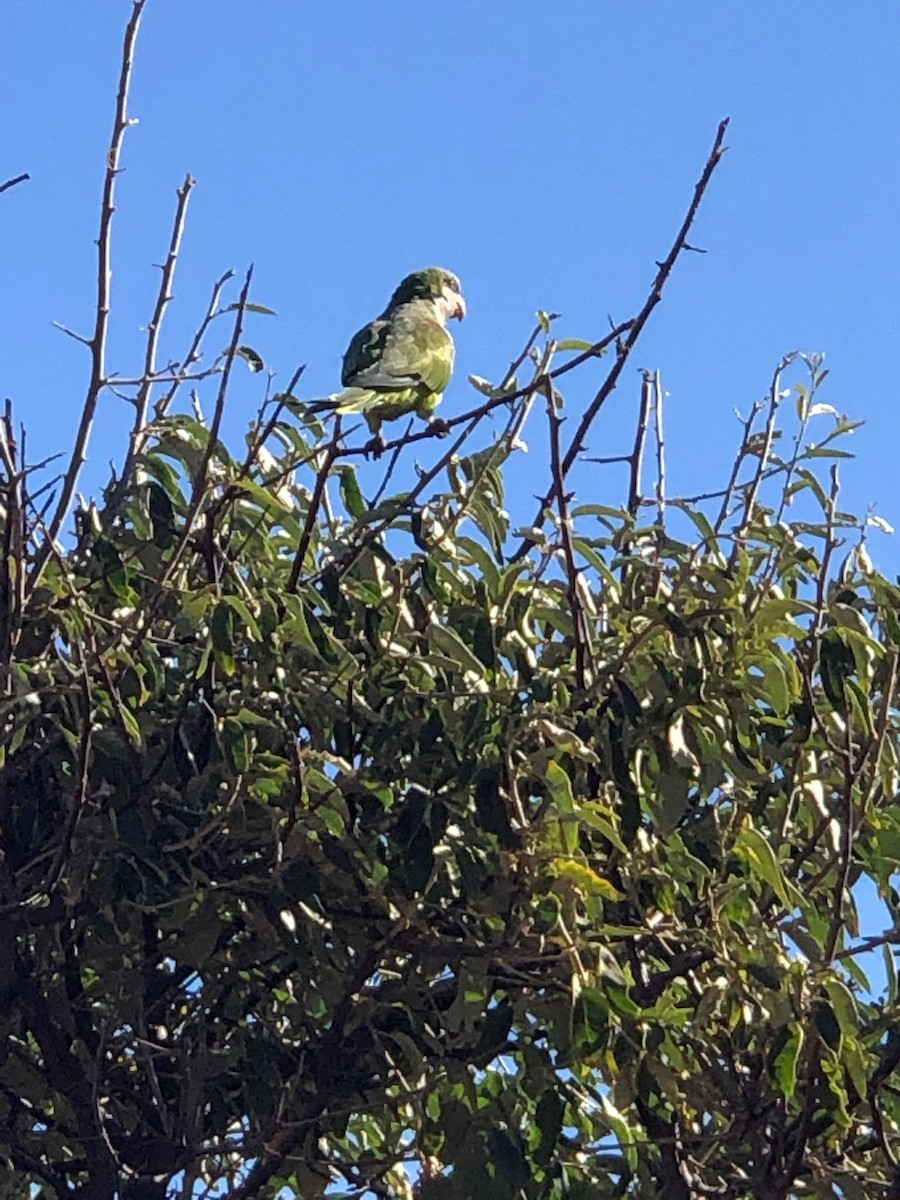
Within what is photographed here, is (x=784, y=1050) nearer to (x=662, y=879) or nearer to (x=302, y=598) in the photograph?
(x=662, y=879)

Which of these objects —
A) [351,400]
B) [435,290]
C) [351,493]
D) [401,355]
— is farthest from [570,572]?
[435,290]

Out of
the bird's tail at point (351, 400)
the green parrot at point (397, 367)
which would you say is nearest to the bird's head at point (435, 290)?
the green parrot at point (397, 367)

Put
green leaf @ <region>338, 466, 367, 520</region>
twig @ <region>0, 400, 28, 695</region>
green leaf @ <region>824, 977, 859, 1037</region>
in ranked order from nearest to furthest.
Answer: green leaf @ <region>824, 977, 859, 1037</region> → twig @ <region>0, 400, 28, 695</region> → green leaf @ <region>338, 466, 367, 520</region>

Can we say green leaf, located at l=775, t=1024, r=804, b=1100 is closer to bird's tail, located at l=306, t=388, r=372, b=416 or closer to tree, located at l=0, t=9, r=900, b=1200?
tree, located at l=0, t=9, r=900, b=1200

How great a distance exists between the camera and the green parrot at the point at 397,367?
288cm

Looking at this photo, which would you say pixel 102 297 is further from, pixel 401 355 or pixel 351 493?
pixel 401 355

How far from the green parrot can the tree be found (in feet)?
3.91

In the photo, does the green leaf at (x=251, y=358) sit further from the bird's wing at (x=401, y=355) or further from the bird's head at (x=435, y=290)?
the bird's head at (x=435, y=290)

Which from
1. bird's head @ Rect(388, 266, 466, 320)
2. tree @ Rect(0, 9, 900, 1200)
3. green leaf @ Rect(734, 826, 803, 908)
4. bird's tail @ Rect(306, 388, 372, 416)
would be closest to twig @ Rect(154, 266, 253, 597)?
tree @ Rect(0, 9, 900, 1200)

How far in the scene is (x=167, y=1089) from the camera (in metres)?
1.72

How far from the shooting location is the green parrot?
9.46 ft

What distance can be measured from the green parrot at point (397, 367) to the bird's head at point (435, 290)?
0.56 m

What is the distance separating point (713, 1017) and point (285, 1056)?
0.44m

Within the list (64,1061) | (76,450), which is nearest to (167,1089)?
(64,1061)
